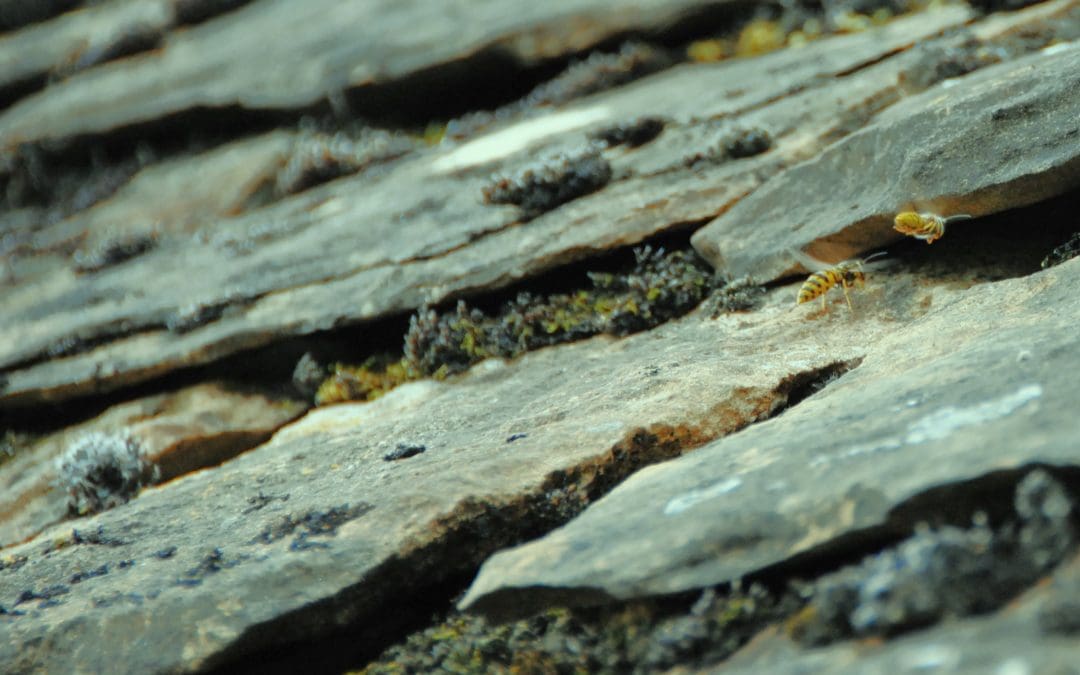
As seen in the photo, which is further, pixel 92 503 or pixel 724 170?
pixel 724 170

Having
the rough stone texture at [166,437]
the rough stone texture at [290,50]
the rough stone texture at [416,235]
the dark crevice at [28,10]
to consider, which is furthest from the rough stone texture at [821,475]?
the dark crevice at [28,10]

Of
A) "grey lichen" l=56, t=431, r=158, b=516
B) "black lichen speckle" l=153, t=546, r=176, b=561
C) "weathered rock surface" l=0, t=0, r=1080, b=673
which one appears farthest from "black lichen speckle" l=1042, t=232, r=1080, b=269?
"grey lichen" l=56, t=431, r=158, b=516

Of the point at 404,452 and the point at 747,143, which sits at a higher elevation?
the point at 747,143

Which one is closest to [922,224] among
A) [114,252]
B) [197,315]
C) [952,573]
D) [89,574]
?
[952,573]

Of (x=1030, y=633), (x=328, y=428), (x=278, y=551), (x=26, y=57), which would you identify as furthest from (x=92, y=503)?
(x=26, y=57)

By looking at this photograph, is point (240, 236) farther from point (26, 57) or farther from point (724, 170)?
point (26, 57)

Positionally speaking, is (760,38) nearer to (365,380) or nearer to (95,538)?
(365,380)

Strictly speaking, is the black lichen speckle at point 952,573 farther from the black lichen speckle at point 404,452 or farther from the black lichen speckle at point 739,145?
the black lichen speckle at point 739,145
